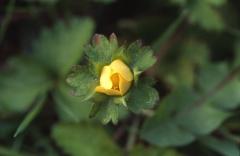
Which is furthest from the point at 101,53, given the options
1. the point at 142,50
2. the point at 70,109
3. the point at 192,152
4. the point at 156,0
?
the point at 156,0

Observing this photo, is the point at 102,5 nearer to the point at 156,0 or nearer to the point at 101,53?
the point at 156,0

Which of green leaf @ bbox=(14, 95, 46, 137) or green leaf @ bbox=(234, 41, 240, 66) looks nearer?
green leaf @ bbox=(14, 95, 46, 137)

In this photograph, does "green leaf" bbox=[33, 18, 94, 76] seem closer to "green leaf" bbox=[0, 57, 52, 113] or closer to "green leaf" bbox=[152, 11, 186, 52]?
"green leaf" bbox=[0, 57, 52, 113]

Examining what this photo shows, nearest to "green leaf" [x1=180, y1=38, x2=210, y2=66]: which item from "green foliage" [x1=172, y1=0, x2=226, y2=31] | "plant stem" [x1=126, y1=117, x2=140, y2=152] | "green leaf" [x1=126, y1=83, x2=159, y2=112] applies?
"green foliage" [x1=172, y1=0, x2=226, y2=31]

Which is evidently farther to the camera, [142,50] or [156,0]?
[156,0]

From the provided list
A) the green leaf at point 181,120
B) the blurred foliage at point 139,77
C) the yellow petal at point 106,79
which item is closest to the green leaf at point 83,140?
the blurred foliage at point 139,77

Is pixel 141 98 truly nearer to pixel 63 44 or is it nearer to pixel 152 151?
pixel 152 151
